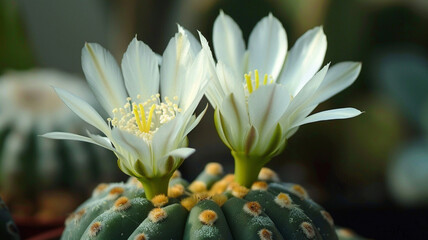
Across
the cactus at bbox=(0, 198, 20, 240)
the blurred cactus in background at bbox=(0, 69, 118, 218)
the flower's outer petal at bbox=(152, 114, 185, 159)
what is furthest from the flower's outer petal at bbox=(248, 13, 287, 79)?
the blurred cactus in background at bbox=(0, 69, 118, 218)

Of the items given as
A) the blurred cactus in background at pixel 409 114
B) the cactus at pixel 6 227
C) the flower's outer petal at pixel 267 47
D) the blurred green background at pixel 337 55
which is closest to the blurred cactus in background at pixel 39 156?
the cactus at pixel 6 227

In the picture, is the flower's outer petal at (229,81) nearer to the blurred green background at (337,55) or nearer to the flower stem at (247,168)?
the flower stem at (247,168)

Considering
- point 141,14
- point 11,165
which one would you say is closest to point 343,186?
point 141,14

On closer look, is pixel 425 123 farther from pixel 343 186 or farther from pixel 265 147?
pixel 265 147

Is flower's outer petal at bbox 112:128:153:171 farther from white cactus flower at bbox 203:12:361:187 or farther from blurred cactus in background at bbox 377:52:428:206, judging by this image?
blurred cactus in background at bbox 377:52:428:206

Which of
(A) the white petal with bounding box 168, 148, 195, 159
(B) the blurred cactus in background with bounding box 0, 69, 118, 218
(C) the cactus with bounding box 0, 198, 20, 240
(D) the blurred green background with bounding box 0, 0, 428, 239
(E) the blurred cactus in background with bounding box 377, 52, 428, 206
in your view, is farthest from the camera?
(D) the blurred green background with bounding box 0, 0, 428, 239

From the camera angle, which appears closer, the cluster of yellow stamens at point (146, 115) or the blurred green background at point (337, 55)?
the cluster of yellow stamens at point (146, 115)
